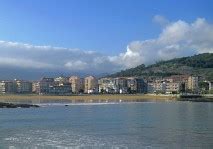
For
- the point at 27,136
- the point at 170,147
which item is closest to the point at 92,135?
the point at 27,136

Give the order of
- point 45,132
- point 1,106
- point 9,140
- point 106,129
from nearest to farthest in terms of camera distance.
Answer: point 9,140 < point 45,132 < point 106,129 < point 1,106

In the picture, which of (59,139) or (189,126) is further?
(189,126)

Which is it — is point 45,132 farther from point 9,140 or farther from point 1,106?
point 1,106

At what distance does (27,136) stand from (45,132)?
3.44 metres

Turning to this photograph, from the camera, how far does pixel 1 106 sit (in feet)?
313

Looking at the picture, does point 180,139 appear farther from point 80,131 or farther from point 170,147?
point 80,131

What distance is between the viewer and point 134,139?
3803cm

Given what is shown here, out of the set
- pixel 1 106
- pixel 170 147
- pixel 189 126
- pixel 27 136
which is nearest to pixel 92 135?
pixel 27 136

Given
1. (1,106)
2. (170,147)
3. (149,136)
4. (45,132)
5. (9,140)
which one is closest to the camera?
(170,147)

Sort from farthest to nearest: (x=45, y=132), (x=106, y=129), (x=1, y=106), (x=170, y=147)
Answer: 1. (x=1, y=106)
2. (x=106, y=129)
3. (x=45, y=132)
4. (x=170, y=147)

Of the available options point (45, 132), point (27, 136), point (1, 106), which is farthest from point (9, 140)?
point (1, 106)

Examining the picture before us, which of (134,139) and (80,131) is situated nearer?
(134,139)

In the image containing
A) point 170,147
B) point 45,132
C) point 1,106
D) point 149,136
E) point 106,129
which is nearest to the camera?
point 170,147

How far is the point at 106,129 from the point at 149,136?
25.9ft
